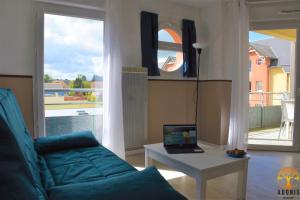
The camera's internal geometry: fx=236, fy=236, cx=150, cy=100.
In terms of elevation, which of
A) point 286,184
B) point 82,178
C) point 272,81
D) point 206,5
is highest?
point 206,5

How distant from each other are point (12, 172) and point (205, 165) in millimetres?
1301

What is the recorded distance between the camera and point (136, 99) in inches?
128

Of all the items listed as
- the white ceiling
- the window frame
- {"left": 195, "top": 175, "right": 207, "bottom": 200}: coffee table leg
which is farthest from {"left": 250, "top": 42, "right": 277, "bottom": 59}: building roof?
the window frame

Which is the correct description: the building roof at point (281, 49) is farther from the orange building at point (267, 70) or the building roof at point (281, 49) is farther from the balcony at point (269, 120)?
the balcony at point (269, 120)

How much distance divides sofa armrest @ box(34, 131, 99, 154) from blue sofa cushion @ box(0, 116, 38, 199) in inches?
50.7

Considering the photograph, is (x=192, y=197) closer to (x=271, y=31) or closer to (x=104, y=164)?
(x=104, y=164)

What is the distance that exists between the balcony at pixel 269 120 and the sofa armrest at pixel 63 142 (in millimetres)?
2583

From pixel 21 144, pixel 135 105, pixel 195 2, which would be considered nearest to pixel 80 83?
pixel 135 105

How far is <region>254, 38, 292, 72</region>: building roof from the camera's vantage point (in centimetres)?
350

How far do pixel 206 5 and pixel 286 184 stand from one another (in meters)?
2.71

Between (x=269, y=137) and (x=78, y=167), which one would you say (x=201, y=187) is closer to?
(x=78, y=167)

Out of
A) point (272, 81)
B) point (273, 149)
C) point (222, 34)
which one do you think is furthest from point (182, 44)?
point (273, 149)

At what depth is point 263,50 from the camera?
3.64m

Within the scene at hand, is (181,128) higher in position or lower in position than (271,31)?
lower
